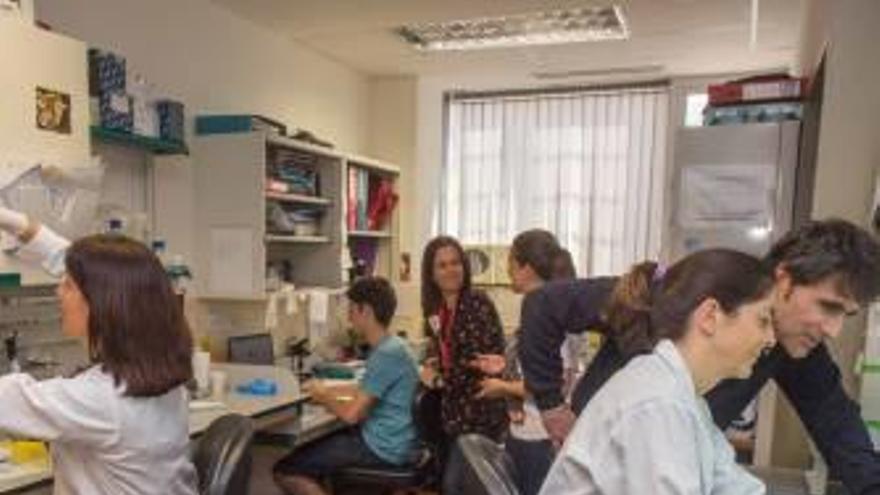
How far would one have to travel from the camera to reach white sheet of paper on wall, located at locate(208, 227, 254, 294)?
119 inches

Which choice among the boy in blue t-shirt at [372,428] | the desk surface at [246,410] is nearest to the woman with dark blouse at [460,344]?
the boy in blue t-shirt at [372,428]

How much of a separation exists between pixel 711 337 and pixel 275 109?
3.02 metres

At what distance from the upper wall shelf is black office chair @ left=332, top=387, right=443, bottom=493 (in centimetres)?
138

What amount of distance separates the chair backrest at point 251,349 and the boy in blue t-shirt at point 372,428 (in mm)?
595

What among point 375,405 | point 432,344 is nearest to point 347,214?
point 432,344

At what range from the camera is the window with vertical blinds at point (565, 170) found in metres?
4.52

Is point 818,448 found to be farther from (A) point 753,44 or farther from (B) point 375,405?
(A) point 753,44

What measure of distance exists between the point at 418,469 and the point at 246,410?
0.75 m

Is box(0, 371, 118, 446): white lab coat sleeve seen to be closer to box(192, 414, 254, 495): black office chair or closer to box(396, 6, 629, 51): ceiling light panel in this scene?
box(192, 414, 254, 495): black office chair

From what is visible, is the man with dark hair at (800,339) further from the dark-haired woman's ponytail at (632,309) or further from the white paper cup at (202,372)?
the white paper cup at (202,372)

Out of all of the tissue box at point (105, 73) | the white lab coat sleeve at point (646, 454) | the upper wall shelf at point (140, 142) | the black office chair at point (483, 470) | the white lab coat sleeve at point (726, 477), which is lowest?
the black office chair at point (483, 470)

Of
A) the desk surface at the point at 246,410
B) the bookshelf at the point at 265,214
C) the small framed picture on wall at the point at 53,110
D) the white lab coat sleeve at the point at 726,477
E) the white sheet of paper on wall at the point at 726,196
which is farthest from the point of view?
the bookshelf at the point at 265,214

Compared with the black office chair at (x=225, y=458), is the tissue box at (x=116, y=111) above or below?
above

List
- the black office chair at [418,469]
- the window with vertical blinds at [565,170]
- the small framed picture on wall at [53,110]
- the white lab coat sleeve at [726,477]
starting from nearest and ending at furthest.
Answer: the white lab coat sleeve at [726,477] → the small framed picture on wall at [53,110] → the black office chair at [418,469] → the window with vertical blinds at [565,170]
